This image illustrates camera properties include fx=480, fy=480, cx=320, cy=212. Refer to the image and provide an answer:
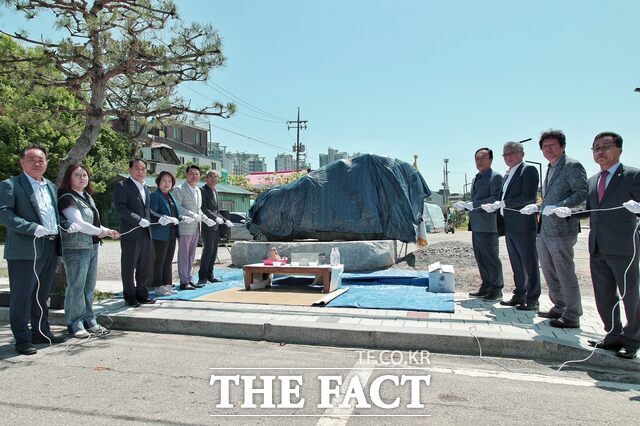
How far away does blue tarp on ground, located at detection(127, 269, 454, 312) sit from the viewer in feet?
20.4

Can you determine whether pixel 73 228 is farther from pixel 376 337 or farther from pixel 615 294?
pixel 615 294

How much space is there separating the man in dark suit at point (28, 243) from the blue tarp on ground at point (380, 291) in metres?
2.15

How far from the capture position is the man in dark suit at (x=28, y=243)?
4.57m

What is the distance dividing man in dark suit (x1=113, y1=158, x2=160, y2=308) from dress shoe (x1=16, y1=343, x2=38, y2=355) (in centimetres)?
168

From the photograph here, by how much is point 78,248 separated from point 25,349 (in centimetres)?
110

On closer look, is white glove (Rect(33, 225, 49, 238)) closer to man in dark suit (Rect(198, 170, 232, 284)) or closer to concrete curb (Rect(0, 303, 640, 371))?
concrete curb (Rect(0, 303, 640, 371))

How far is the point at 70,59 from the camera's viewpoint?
21.9ft

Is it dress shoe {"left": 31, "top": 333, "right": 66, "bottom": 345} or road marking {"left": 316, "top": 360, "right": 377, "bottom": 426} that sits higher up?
dress shoe {"left": 31, "top": 333, "right": 66, "bottom": 345}

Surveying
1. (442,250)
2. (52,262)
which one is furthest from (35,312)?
(442,250)

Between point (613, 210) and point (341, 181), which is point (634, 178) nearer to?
point (613, 210)

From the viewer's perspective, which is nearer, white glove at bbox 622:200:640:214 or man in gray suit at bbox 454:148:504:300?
white glove at bbox 622:200:640:214

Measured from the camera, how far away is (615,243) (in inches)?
164

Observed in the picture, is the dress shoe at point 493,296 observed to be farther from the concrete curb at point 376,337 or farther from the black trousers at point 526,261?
the concrete curb at point 376,337

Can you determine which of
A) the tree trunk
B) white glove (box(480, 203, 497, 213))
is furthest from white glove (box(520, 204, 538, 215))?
the tree trunk
